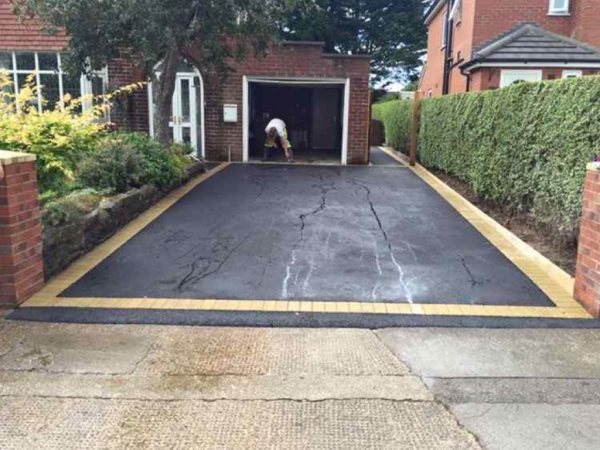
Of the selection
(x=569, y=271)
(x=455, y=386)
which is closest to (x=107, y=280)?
(x=455, y=386)

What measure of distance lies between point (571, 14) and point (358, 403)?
1702cm

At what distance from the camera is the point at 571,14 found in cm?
1658

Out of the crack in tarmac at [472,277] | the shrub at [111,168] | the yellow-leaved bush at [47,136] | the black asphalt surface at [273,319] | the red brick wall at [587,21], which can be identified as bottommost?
the black asphalt surface at [273,319]

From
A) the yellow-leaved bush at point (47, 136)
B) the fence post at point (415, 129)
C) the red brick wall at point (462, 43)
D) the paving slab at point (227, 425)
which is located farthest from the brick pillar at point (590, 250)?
the red brick wall at point (462, 43)

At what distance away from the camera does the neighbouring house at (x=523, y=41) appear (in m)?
15.3

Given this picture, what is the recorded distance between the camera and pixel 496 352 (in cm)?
393

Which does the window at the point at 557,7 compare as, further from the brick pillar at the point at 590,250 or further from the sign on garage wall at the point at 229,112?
the brick pillar at the point at 590,250

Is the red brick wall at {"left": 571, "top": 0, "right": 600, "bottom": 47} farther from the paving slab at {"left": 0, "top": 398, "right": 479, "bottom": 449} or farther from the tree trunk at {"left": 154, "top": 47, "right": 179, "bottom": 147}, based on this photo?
the paving slab at {"left": 0, "top": 398, "right": 479, "bottom": 449}

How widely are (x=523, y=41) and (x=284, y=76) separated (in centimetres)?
679

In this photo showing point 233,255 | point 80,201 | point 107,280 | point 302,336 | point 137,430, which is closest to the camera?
point 137,430

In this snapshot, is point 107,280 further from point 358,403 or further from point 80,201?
point 358,403

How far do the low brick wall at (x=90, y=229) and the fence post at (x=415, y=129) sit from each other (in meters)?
8.26

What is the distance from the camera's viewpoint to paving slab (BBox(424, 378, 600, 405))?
3.29m

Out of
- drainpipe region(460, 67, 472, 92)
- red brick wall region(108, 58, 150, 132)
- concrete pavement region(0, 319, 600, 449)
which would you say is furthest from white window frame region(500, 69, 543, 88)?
concrete pavement region(0, 319, 600, 449)
